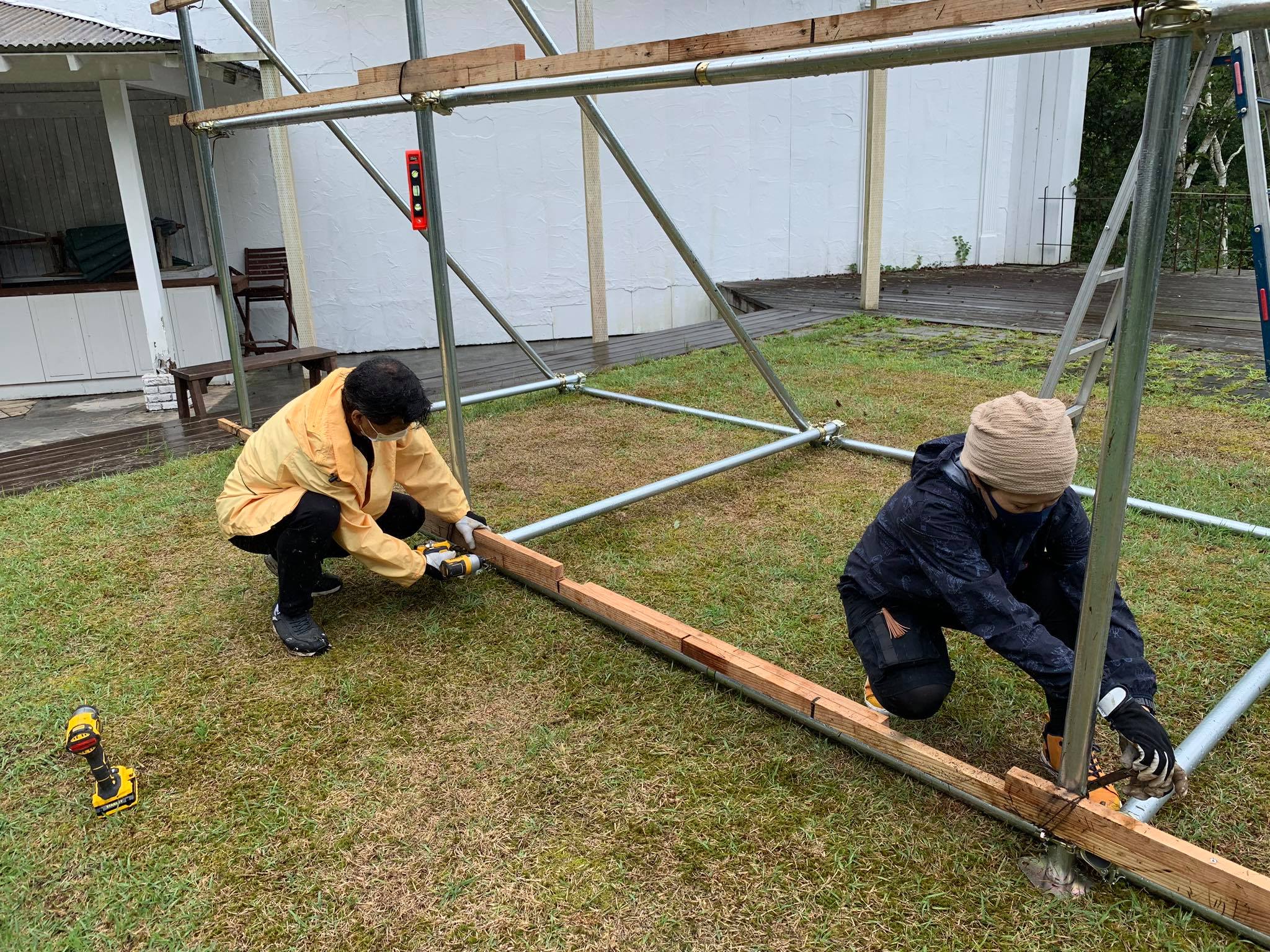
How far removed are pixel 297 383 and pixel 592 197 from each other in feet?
10.3

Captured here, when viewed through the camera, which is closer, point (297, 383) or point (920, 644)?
point (920, 644)

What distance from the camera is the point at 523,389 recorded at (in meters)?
6.33

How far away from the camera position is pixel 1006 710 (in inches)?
102

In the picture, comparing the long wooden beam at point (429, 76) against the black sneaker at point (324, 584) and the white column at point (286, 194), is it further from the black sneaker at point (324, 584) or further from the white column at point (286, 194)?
the white column at point (286, 194)

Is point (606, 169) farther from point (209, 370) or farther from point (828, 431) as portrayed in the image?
point (828, 431)

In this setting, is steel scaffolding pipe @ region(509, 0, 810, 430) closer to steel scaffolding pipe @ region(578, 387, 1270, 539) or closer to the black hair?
steel scaffolding pipe @ region(578, 387, 1270, 539)

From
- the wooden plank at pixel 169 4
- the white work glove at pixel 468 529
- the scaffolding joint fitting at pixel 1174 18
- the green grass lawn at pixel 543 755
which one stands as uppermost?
the wooden plank at pixel 169 4

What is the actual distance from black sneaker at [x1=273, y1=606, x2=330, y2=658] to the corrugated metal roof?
477cm

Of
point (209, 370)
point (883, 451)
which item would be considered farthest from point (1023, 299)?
point (209, 370)

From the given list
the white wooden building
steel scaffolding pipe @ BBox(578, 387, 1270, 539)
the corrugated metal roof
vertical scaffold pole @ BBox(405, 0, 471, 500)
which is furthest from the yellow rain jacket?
the white wooden building

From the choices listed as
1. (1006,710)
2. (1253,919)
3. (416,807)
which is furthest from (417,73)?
(1253,919)

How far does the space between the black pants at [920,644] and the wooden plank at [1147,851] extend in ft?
0.95

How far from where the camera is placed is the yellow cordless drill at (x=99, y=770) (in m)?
2.17

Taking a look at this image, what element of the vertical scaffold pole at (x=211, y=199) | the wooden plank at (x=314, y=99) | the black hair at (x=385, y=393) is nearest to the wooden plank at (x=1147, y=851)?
the black hair at (x=385, y=393)
